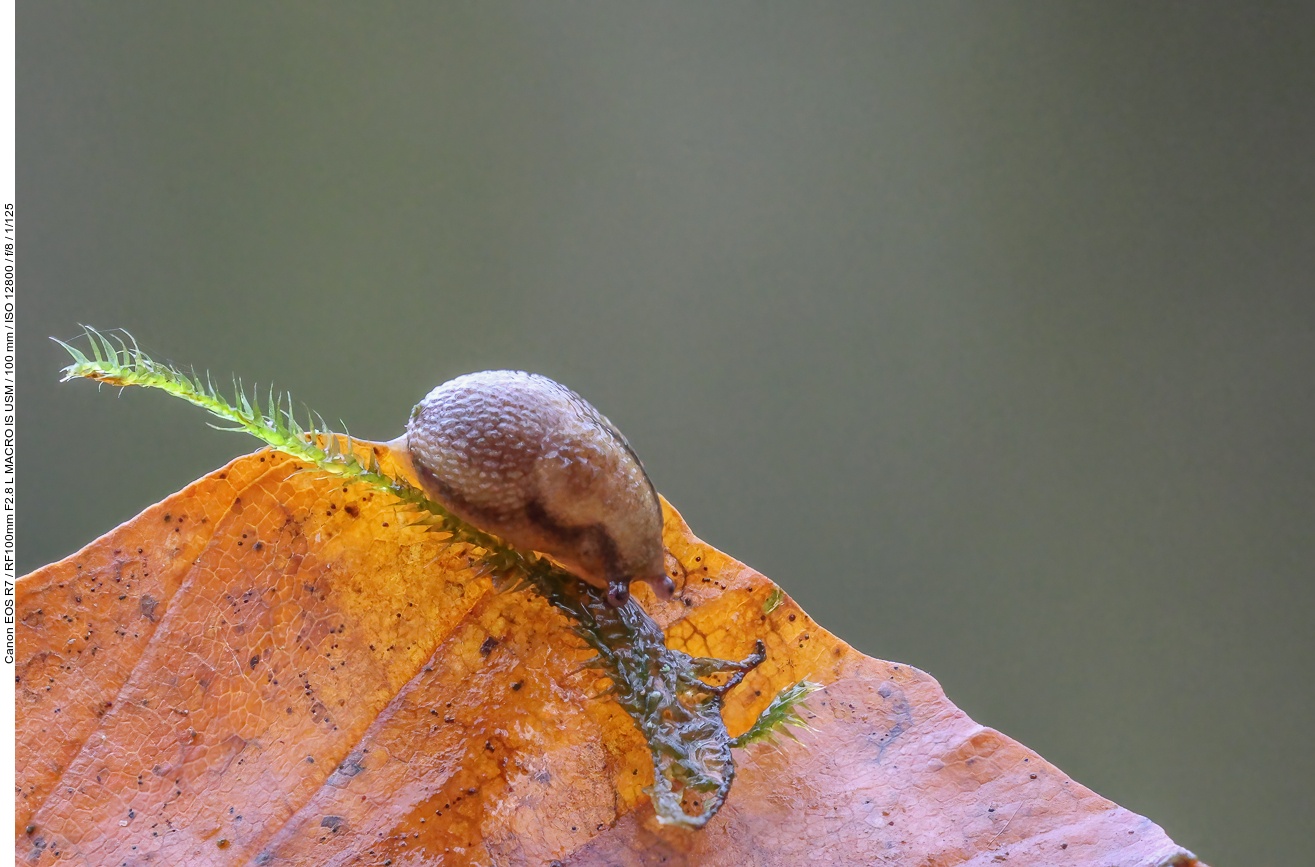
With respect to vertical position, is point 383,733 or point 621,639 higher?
point 621,639

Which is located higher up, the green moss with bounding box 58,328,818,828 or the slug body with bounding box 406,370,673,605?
the slug body with bounding box 406,370,673,605

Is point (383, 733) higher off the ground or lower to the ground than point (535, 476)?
lower

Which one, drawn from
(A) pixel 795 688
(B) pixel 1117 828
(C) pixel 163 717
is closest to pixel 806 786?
(A) pixel 795 688

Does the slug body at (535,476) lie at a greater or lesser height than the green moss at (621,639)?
greater
